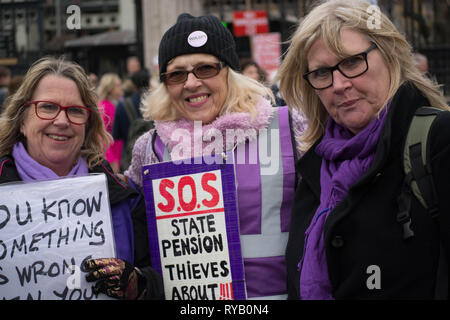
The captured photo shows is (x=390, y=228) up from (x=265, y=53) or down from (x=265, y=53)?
down

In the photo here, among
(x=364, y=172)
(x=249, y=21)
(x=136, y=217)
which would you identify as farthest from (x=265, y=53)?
(x=364, y=172)

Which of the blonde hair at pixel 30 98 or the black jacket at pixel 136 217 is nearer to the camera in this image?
the black jacket at pixel 136 217

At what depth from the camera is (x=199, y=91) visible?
291 centimetres

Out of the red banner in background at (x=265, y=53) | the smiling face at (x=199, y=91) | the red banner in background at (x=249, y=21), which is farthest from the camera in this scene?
the red banner in background at (x=265, y=53)

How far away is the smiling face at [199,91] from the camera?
291cm

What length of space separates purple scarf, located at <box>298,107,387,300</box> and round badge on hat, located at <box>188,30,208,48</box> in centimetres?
89

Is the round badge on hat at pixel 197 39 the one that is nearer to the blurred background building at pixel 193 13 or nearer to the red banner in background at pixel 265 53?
the blurred background building at pixel 193 13

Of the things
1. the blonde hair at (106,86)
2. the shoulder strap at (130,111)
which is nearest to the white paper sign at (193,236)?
the shoulder strap at (130,111)

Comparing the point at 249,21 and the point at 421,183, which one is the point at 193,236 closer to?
the point at 421,183

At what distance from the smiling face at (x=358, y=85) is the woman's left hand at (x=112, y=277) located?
1162 mm

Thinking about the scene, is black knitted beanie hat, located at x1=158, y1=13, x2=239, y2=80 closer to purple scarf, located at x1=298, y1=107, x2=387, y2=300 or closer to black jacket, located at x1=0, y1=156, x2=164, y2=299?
black jacket, located at x1=0, y1=156, x2=164, y2=299

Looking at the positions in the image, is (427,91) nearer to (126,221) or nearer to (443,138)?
(443,138)

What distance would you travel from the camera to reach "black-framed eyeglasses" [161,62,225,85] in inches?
115

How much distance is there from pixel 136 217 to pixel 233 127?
2.19 ft
